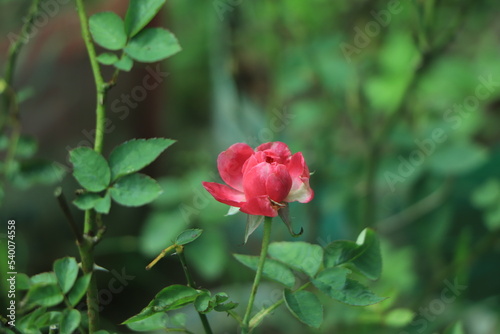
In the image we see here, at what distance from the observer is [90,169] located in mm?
407

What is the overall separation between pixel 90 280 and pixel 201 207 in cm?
83

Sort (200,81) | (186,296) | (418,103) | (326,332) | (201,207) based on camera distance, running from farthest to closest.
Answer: (200,81)
(418,103)
(201,207)
(326,332)
(186,296)

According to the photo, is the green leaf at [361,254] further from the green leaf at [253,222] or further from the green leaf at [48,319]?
the green leaf at [48,319]

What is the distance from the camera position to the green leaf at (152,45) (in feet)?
1.44

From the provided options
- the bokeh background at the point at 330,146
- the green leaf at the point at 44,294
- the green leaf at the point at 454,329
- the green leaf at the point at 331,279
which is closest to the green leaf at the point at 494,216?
the bokeh background at the point at 330,146

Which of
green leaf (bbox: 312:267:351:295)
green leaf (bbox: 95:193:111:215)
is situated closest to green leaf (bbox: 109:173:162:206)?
green leaf (bbox: 95:193:111:215)

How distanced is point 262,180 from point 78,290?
12 centimetres

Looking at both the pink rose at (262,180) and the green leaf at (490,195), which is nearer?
the pink rose at (262,180)

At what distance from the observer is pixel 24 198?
1279mm

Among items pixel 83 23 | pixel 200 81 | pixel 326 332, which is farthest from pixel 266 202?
pixel 200 81

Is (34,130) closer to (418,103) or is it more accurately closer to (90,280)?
(418,103)

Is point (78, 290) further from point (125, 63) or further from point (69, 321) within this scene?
point (125, 63)

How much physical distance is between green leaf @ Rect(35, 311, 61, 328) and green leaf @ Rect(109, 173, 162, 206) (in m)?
0.07

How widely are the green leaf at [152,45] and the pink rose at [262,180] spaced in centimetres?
9
